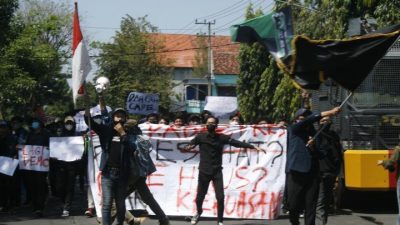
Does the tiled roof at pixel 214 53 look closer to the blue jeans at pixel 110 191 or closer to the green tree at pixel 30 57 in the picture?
the green tree at pixel 30 57

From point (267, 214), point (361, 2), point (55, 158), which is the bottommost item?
point (267, 214)

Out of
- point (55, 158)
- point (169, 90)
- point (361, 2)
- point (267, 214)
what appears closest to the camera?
point (267, 214)

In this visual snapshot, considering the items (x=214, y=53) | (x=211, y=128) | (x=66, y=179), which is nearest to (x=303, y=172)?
(x=211, y=128)

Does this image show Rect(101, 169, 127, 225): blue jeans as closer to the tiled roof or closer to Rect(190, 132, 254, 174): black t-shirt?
Rect(190, 132, 254, 174): black t-shirt

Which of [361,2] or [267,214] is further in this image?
[361,2]

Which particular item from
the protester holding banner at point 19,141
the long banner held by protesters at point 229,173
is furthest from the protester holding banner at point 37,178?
the long banner held by protesters at point 229,173

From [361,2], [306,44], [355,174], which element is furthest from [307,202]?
[361,2]

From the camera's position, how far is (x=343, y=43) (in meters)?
8.60

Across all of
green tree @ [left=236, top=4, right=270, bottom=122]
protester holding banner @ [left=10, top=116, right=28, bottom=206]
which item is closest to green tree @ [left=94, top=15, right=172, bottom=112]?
green tree @ [left=236, top=4, right=270, bottom=122]

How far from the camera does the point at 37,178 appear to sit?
12.4 m

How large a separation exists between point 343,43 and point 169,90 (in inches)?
1471

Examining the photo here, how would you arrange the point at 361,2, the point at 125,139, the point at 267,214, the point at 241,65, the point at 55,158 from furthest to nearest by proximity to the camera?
the point at 241,65 < the point at 361,2 < the point at 55,158 < the point at 267,214 < the point at 125,139

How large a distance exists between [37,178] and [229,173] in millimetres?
3296

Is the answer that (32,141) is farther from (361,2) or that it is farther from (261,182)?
(361,2)
